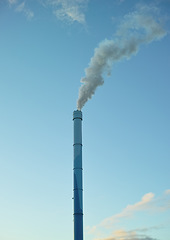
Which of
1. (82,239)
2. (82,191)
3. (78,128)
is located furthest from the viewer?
(78,128)

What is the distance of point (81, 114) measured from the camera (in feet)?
103

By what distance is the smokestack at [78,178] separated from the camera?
2576 centimetres

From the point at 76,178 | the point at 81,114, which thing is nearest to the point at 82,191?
the point at 76,178

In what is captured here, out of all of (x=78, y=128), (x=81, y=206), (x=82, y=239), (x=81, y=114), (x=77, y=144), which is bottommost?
(x=82, y=239)

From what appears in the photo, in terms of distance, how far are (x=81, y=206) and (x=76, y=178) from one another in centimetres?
283

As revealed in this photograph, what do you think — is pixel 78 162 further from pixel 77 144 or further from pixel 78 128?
pixel 78 128

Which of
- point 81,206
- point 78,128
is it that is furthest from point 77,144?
point 81,206

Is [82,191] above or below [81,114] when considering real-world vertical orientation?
below

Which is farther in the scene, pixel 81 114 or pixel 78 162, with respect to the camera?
pixel 81 114

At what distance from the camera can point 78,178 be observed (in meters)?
27.7

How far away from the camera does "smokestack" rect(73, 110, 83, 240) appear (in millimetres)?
25761

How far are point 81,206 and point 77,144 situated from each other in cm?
651

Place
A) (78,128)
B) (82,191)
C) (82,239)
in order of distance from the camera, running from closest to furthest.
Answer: (82,239), (82,191), (78,128)

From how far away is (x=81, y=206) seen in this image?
26.6 meters
